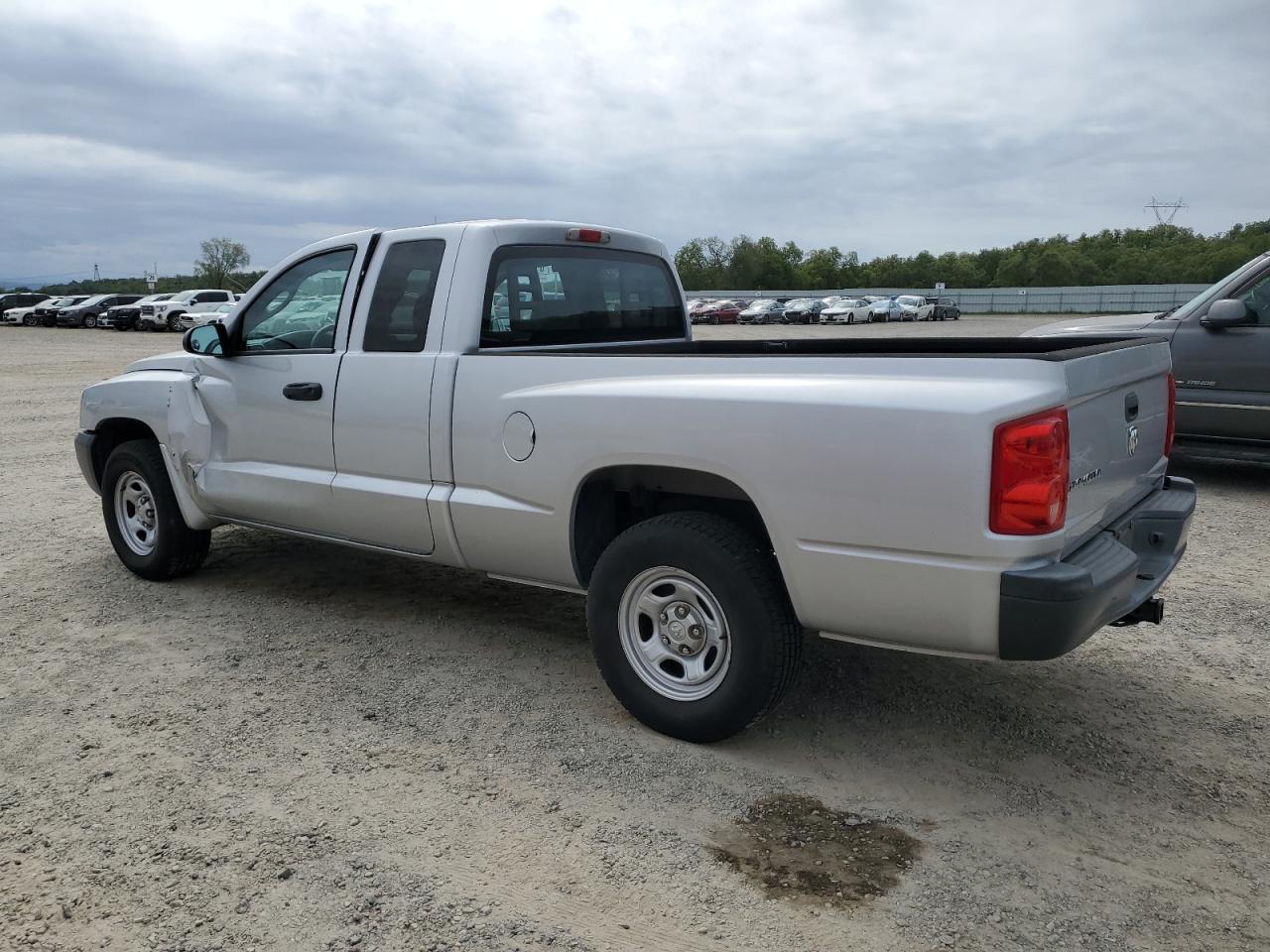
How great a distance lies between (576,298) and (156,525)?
281cm

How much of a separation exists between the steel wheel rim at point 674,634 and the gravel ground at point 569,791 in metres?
0.26

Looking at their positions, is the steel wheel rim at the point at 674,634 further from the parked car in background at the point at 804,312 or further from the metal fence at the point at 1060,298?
the metal fence at the point at 1060,298

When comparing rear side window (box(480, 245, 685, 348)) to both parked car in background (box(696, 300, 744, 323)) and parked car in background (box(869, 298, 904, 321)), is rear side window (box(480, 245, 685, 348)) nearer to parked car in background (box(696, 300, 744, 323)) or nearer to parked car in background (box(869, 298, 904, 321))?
parked car in background (box(869, 298, 904, 321))

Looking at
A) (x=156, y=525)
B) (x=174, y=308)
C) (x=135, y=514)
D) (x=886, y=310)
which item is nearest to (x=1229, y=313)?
(x=156, y=525)

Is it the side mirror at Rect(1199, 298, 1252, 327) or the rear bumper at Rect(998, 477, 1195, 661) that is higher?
the side mirror at Rect(1199, 298, 1252, 327)

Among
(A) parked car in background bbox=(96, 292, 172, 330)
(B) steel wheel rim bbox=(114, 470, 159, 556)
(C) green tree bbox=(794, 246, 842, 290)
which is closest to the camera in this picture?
(B) steel wheel rim bbox=(114, 470, 159, 556)

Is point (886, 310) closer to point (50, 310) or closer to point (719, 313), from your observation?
point (719, 313)

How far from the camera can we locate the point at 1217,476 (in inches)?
360

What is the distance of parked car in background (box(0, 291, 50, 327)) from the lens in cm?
4903

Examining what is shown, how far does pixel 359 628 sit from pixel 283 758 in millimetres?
1455

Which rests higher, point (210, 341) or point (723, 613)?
point (210, 341)

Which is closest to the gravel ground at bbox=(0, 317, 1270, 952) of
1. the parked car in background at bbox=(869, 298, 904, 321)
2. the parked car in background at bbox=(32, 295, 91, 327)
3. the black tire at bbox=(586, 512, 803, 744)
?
the black tire at bbox=(586, 512, 803, 744)

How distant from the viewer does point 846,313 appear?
5241 centimetres

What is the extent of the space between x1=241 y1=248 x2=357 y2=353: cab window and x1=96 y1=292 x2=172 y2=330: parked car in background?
41601mm
